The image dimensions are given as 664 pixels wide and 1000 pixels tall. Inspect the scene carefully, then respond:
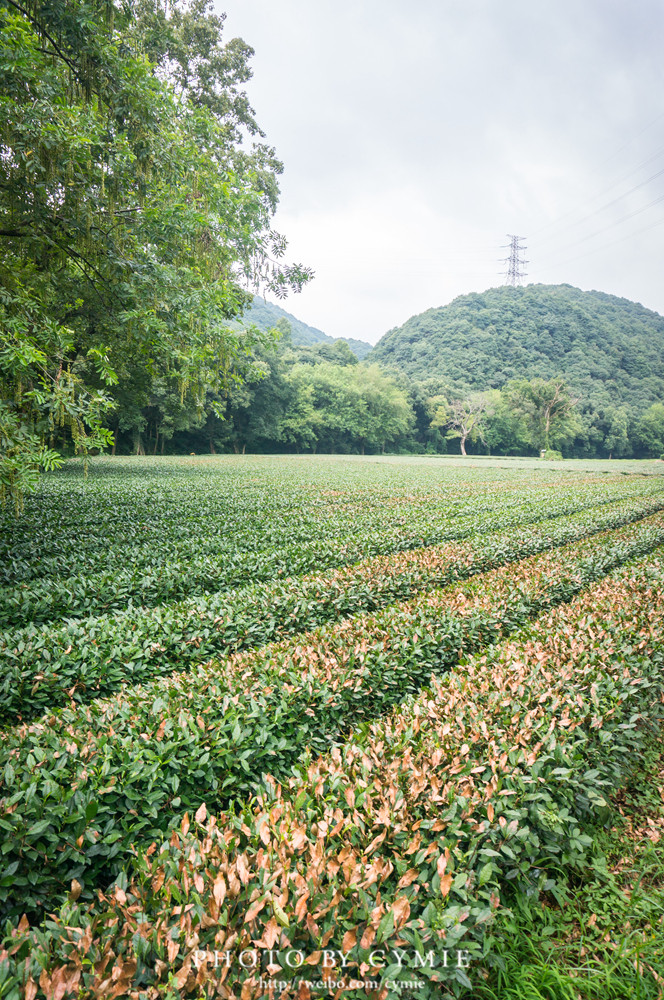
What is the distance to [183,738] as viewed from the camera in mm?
2984

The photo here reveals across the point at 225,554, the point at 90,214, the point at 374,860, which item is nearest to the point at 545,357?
the point at 225,554

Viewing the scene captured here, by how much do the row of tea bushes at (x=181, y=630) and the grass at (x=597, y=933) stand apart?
3.35 metres

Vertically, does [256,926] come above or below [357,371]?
below

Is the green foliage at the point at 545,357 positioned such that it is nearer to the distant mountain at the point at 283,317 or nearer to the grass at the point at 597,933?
the distant mountain at the point at 283,317

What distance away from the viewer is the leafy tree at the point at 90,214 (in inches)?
213

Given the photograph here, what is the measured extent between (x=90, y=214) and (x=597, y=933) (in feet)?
28.3

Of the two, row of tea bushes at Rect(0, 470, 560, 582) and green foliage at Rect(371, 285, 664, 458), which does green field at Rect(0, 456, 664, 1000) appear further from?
green foliage at Rect(371, 285, 664, 458)

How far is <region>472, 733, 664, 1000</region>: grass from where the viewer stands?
210 centimetres

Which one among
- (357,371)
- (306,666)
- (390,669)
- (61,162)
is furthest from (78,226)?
(357,371)

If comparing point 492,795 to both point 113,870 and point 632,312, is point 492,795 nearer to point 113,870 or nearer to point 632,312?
point 113,870

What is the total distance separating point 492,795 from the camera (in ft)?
8.22

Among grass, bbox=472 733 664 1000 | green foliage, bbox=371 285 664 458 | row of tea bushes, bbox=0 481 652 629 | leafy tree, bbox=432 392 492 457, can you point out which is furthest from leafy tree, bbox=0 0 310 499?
green foliage, bbox=371 285 664 458

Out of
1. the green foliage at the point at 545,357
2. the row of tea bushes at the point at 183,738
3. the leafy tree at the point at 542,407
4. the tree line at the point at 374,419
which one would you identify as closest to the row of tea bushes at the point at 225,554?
the row of tea bushes at the point at 183,738

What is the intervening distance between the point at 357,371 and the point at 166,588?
77.4 meters
